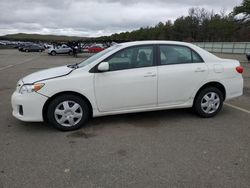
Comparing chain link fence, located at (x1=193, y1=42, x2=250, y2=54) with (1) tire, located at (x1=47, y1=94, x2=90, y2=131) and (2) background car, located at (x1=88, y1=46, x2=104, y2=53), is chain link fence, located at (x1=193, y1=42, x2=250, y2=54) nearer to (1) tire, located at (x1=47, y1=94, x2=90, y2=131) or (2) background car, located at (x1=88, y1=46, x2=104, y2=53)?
(2) background car, located at (x1=88, y1=46, x2=104, y2=53)

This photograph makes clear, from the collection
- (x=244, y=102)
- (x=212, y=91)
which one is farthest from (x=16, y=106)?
(x=244, y=102)

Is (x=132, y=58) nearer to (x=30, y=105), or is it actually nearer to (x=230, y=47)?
(x=30, y=105)

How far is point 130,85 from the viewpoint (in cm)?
439

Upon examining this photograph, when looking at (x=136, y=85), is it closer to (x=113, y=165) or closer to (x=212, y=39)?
(x=113, y=165)

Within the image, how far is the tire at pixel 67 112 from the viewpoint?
4160 mm

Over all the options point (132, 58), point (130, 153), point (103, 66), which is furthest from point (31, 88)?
point (130, 153)

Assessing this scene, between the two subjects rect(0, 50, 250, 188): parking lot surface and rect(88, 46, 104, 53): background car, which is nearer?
rect(0, 50, 250, 188): parking lot surface

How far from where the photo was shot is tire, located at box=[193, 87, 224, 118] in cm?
493

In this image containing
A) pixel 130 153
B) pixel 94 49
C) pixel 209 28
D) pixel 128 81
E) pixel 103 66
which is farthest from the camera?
pixel 209 28

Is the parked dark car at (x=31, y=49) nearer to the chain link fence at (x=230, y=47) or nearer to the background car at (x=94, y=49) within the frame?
the background car at (x=94, y=49)

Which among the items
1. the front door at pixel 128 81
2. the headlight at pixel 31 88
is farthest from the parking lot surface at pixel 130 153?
the headlight at pixel 31 88

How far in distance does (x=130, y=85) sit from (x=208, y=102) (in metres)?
1.71

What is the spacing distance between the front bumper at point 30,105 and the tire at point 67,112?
15 centimetres

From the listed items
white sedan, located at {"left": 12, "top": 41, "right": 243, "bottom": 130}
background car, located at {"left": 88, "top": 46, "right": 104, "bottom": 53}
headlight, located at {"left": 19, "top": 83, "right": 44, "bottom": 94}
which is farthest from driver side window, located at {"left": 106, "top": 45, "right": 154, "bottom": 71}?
background car, located at {"left": 88, "top": 46, "right": 104, "bottom": 53}
